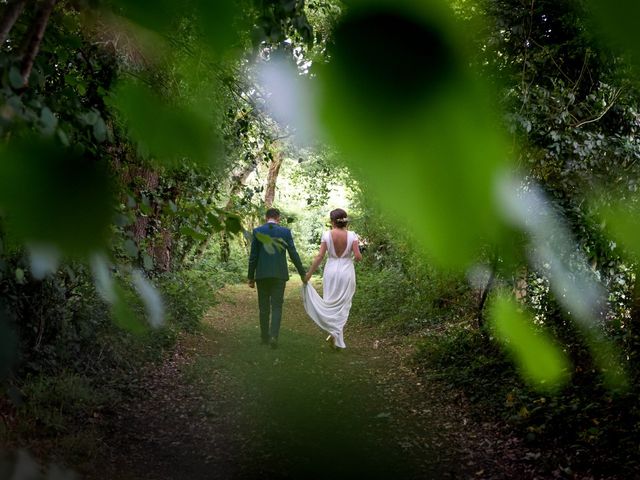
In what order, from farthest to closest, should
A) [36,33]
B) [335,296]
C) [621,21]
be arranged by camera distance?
[335,296] → [36,33] → [621,21]

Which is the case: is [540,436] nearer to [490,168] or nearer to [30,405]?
[30,405]

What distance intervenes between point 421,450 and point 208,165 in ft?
13.2

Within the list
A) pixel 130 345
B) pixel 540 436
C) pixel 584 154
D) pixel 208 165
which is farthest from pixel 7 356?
pixel 130 345

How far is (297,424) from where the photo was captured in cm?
458

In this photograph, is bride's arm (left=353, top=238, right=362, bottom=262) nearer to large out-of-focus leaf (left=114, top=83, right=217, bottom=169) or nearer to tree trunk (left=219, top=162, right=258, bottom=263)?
tree trunk (left=219, top=162, right=258, bottom=263)

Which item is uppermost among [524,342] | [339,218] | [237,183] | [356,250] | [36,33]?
[356,250]

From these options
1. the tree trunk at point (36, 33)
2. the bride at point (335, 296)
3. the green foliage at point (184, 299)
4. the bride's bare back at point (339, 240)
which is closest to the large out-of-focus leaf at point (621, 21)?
the tree trunk at point (36, 33)

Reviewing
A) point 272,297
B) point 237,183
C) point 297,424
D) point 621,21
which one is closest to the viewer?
point 621,21

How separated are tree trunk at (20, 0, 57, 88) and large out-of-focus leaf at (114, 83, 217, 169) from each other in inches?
14.7

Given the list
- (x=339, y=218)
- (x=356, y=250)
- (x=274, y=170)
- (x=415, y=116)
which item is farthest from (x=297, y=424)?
(x=415, y=116)

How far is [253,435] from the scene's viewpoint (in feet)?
14.4

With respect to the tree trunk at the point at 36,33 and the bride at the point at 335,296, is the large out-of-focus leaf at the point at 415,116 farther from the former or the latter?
the bride at the point at 335,296

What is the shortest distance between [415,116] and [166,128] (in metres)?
0.26

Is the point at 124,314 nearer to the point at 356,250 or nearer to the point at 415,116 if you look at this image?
the point at 415,116
